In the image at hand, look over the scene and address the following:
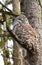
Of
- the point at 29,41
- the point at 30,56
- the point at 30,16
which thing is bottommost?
the point at 30,56

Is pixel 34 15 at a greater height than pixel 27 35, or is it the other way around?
pixel 34 15

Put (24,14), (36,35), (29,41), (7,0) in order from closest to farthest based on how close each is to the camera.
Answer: (29,41) → (36,35) → (24,14) → (7,0)

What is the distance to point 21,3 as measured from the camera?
9.53ft

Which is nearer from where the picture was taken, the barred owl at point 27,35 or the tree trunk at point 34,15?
the barred owl at point 27,35

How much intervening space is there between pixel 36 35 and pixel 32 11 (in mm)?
304

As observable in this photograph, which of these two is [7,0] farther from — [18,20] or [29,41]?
[29,41]

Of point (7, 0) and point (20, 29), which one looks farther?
point (7, 0)

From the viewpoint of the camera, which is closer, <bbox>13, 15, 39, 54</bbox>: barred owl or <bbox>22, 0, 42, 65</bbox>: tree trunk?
<bbox>13, 15, 39, 54</bbox>: barred owl

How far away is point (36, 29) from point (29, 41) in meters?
0.32

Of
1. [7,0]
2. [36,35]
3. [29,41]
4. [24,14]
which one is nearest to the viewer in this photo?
[29,41]

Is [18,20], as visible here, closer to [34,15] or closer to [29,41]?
[34,15]

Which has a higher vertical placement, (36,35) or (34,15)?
(34,15)

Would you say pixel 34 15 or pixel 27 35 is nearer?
pixel 27 35

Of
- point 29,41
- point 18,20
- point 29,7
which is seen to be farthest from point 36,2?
point 29,41
